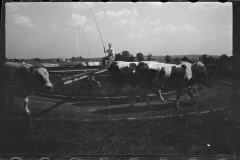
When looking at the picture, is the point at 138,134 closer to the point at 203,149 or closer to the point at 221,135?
the point at 203,149

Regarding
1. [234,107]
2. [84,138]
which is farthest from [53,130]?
[234,107]

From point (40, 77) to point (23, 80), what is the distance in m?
0.25

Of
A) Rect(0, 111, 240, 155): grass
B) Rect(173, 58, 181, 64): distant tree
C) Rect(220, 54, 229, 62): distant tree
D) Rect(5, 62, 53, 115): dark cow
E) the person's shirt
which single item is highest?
the person's shirt

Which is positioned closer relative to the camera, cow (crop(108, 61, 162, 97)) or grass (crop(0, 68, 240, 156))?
grass (crop(0, 68, 240, 156))

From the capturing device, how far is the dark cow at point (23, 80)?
3.04 meters

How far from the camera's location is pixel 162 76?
3.05 meters

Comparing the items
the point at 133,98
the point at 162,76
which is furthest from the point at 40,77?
the point at 162,76

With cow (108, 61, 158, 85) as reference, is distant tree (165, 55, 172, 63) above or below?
above

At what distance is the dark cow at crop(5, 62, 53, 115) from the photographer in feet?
9.99

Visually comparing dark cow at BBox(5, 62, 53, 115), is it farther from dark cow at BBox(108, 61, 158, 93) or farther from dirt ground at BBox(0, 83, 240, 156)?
dark cow at BBox(108, 61, 158, 93)

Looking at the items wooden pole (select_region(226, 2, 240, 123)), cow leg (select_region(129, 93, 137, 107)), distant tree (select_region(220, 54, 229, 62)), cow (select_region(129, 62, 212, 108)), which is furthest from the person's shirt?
wooden pole (select_region(226, 2, 240, 123))

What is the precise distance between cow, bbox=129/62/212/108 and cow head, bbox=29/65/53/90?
1.17 metres

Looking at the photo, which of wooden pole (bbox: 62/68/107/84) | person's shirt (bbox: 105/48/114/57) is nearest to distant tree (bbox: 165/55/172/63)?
person's shirt (bbox: 105/48/114/57)

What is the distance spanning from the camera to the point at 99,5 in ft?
9.80
